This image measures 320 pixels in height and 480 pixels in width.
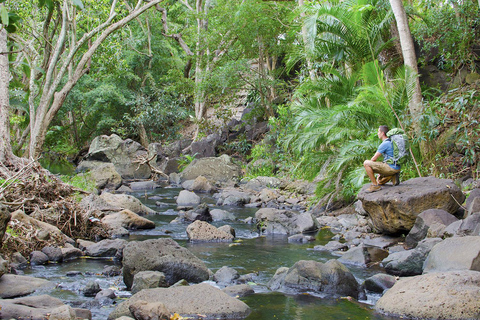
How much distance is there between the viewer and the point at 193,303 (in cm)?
489

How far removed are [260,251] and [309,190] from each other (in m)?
7.15

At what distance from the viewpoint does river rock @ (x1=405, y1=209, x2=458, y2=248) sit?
7.93 m

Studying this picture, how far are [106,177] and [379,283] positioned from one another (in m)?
13.4

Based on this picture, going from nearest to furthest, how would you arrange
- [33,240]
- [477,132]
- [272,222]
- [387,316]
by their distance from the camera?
[387,316] < [33,240] < [477,132] < [272,222]

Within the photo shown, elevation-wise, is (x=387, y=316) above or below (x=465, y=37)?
below

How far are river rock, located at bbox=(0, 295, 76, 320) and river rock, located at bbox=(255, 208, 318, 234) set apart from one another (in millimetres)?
6024

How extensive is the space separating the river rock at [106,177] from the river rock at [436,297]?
531 inches

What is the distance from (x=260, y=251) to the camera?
27.0 feet

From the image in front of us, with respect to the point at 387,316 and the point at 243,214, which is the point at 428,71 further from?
the point at 387,316

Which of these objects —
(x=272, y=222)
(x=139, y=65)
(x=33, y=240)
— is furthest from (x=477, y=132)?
(x=139, y=65)

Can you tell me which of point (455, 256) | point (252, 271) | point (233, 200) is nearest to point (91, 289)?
point (252, 271)

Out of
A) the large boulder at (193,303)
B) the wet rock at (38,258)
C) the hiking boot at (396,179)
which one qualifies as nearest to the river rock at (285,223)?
the hiking boot at (396,179)

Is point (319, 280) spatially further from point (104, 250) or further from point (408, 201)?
point (104, 250)

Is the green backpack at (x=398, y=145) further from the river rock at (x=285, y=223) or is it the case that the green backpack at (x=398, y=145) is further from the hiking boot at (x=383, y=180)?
the river rock at (x=285, y=223)
